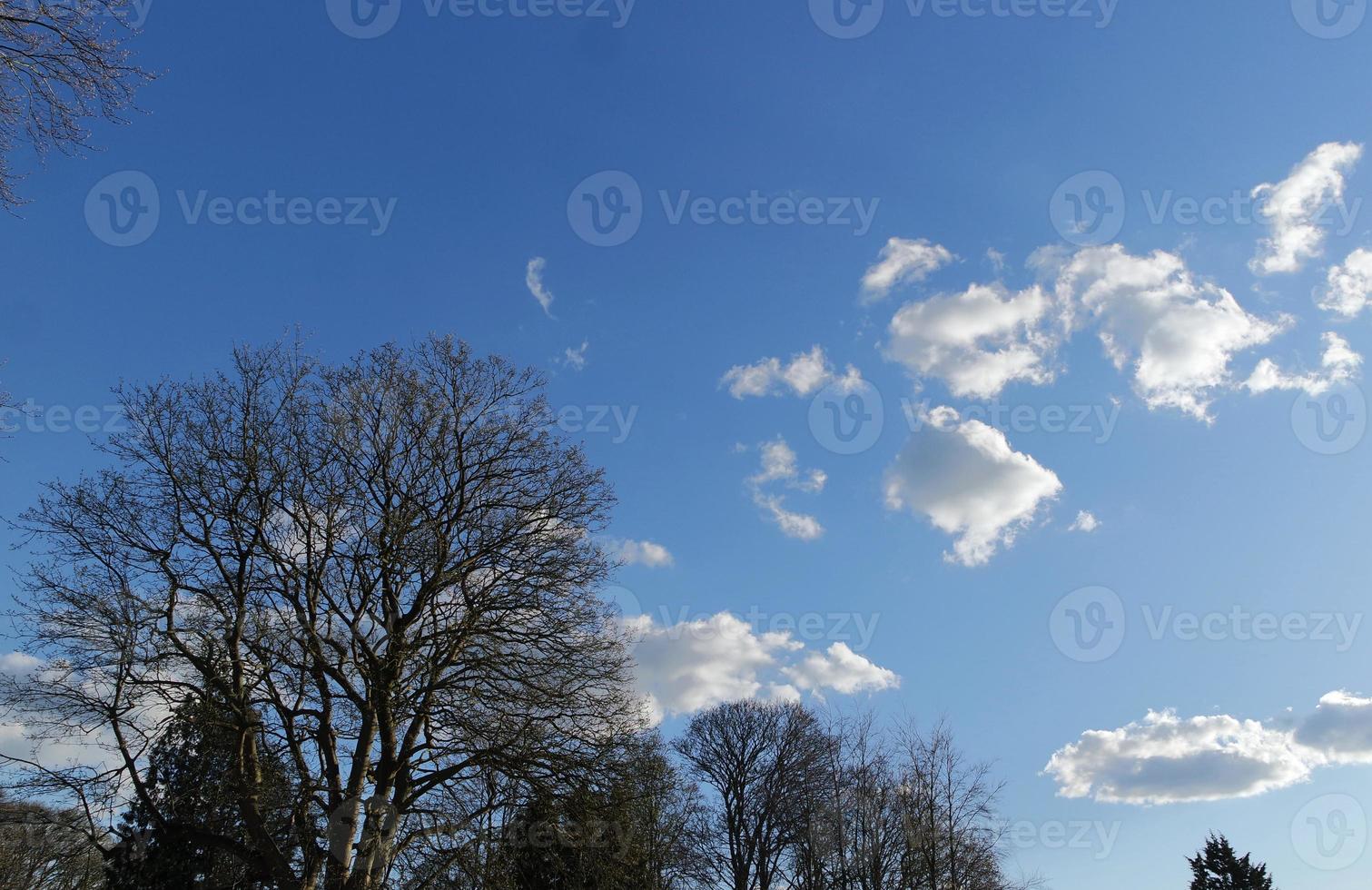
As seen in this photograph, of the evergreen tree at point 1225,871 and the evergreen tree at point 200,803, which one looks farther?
the evergreen tree at point 1225,871

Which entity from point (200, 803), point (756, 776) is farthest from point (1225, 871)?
point (200, 803)

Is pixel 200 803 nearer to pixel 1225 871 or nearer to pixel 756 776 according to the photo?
pixel 756 776

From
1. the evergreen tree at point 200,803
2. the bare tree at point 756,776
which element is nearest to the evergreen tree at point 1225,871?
the bare tree at point 756,776

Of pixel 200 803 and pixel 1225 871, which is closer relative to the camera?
pixel 200 803

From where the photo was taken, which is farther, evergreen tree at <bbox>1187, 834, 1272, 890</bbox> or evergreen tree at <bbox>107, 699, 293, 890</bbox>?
evergreen tree at <bbox>1187, 834, 1272, 890</bbox>

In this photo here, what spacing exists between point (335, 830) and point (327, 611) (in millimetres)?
3817

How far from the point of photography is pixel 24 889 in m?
17.5

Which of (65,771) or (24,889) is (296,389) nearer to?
(65,771)

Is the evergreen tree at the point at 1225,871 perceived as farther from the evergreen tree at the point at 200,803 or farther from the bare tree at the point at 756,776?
the evergreen tree at the point at 200,803

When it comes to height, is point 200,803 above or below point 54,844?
above

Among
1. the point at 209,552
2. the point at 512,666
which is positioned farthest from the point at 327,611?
the point at 512,666

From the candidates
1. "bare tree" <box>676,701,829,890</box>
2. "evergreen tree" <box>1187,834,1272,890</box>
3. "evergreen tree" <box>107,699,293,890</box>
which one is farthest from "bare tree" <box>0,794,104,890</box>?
"evergreen tree" <box>1187,834,1272,890</box>

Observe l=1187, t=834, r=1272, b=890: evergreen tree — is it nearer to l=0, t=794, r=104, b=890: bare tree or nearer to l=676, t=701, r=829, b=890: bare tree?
l=676, t=701, r=829, b=890: bare tree

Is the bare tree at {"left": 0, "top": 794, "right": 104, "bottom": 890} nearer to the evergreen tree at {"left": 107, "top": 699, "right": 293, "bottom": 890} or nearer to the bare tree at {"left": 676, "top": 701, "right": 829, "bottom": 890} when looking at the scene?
the evergreen tree at {"left": 107, "top": 699, "right": 293, "bottom": 890}
